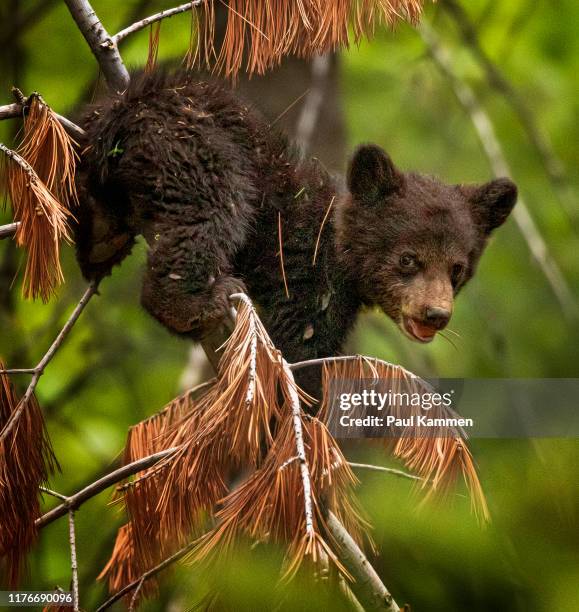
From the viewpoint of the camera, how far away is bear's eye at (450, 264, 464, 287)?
290 centimetres

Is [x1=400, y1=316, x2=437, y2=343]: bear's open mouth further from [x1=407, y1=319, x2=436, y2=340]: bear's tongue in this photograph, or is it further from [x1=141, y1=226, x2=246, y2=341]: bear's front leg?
[x1=141, y1=226, x2=246, y2=341]: bear's front leg

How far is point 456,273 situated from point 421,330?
268 mm

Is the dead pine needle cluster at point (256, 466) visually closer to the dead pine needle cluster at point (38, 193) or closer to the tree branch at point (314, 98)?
the dead pine needle cluster at point (38, 193)

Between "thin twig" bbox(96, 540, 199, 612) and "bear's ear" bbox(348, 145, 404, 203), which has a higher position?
"bear's ear" bbox(348, 145, 404, 203)

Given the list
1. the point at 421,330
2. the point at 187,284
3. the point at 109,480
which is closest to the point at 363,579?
the point at 109,480

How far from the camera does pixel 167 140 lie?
255 centimetres

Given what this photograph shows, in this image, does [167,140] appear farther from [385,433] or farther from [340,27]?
[385,433]

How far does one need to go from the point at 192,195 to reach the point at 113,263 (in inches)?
19.8

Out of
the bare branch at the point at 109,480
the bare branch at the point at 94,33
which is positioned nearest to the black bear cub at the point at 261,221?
the bare branch at the point at 94,33

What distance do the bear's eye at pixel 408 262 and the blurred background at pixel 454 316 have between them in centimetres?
47

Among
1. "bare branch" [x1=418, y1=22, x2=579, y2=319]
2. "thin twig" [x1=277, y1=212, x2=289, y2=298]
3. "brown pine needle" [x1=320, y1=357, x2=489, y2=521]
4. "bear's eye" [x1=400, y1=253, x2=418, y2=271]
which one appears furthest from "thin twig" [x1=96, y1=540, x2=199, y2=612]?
"bare branch" [x1=418, y1=22, x2=579, y2=319]

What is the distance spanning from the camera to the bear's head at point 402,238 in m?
2.84

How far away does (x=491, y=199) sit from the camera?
3098 millimetres

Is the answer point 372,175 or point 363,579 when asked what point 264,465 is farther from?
point 372,175
